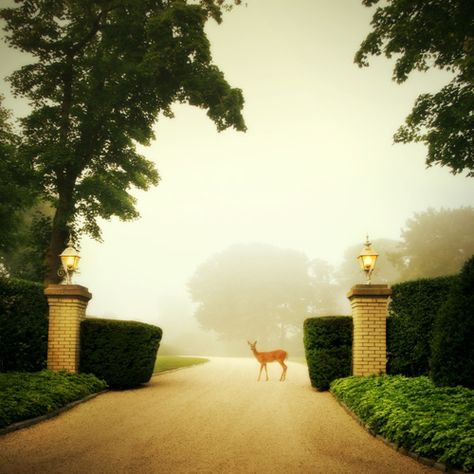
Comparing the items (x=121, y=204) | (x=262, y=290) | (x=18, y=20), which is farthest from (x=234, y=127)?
(x=262, y=290)

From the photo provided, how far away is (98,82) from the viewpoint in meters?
14.8

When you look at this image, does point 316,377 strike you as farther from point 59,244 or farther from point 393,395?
point 59,244

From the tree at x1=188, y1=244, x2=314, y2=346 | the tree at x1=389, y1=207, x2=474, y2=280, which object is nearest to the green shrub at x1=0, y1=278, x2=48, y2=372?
the tree at x1=389, y1=207, x2=474, y2=280

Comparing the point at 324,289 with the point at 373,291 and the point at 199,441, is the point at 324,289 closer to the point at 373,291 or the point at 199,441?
the point at 373,291

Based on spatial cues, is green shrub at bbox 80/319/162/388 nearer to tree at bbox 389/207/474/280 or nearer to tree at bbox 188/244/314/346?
tree at bbox 389/207/474/280

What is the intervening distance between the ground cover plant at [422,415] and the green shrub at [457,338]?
8.5 inches

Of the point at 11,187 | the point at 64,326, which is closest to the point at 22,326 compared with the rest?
the point at 64,326

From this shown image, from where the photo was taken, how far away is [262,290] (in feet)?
147

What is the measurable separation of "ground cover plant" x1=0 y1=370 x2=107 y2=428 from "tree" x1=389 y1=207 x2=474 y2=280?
2987 cm

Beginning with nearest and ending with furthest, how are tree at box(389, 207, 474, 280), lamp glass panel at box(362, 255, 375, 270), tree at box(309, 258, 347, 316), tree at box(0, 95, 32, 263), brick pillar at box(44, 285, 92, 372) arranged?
brick pillar at box(44, 285, 92, 372) → lamp glass panel at box(362, 255, 375, 270) → tree at box(0, 95, 32, 263) → tree at box(389, 207, 474, 280) → tree at box(309, 258, 347, 316)

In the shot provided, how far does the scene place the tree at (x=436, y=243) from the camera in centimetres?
3259

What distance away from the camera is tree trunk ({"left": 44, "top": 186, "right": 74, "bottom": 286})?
1405cm

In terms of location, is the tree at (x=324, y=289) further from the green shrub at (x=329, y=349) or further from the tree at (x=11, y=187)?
the green shrub at (x=329, y=349)

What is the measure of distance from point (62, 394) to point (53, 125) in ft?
39.7
